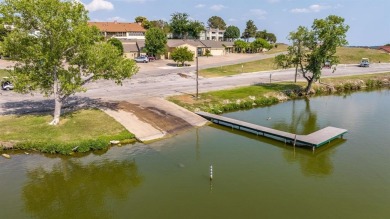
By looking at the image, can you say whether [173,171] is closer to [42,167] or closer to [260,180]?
[260,180]

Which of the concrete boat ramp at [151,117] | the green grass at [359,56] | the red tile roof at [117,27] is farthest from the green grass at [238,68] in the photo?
the red tile roof at [117,27]

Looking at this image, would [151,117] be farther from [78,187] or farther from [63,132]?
[78,187]

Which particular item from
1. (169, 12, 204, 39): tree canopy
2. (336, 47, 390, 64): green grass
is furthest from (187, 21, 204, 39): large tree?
(336, 47, 390, 64): green grass

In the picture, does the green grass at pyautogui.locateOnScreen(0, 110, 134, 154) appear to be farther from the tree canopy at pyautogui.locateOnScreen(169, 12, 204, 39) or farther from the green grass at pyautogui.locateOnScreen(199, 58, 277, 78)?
the tree canopy at pyautogui.locateOnScreen(169, 12, 204, 39)

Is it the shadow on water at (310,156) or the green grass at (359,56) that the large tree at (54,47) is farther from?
the green grass at (359,56)

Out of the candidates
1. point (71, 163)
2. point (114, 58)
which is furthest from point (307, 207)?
point (114, 58)

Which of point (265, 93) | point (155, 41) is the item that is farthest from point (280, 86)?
point (155, 41)

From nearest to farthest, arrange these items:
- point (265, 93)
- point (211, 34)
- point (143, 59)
Answer: point (265, 93), point (143, 59), point (211, 34)
